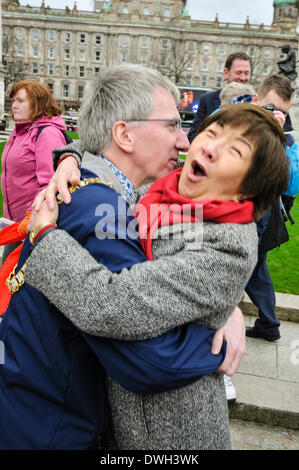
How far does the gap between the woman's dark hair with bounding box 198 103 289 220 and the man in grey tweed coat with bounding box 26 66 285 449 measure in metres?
0.14

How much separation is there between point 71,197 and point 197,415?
0.69 metres

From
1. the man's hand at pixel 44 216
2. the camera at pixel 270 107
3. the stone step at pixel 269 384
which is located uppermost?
the camera at pixel 270 107

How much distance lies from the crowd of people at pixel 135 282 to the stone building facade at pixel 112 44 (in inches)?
3104

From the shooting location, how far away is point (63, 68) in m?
78.5

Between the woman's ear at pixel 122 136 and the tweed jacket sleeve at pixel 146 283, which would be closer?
the tweed jacket sleeve at pixel 146 283

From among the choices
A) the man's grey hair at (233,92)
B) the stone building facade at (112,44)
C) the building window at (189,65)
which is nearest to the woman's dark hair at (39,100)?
the man's grey hair at (233,92)

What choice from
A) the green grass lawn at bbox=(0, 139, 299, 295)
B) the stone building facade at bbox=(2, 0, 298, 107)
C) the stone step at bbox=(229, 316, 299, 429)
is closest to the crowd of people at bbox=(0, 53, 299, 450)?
the stone step at bbox=(229, 316, 299, 429)

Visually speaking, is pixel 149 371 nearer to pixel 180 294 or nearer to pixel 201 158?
pixel 180 294

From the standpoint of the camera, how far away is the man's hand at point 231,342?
4.12ft

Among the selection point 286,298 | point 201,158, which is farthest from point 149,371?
point 286,298

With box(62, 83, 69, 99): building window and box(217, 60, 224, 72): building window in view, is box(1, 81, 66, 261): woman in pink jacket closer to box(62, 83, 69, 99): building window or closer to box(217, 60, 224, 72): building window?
box(62, 83, 69, 99): building window

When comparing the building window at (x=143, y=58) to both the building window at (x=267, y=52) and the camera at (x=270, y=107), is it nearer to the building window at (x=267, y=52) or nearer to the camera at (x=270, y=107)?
the building window at (x=267, y=52)

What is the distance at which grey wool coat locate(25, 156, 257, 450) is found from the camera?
113 centimetres

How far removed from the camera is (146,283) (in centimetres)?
113
